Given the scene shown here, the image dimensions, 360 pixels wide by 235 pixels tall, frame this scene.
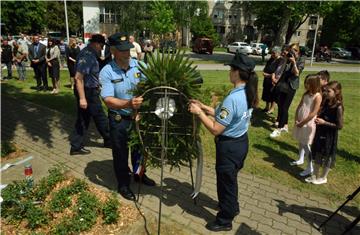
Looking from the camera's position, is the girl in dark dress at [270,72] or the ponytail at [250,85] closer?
the ponytail at [250,85]

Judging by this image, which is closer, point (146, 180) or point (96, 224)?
point (96, 224)

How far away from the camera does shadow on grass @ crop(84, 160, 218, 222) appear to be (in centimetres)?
454

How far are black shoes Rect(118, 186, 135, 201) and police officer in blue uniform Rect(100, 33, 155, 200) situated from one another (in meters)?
0.37

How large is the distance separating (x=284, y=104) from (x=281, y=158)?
169 centimetres

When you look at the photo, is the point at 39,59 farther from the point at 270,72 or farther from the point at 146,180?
the point at 146,180

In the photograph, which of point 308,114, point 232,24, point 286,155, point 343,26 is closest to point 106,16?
point 232,24

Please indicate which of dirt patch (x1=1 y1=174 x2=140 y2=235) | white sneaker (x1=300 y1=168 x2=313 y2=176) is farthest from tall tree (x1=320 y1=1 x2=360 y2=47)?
dirt patch (x1=1 y1=174 x2=140 y2=235)

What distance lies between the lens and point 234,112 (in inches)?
138

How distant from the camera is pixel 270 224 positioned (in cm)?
429

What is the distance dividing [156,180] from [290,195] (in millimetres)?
2113

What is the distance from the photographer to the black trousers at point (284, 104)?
24.9 ft

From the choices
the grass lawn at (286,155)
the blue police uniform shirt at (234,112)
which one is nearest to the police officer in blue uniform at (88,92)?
the grass lawn at (286,155)

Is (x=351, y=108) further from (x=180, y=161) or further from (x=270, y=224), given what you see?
(x=180, y=161)

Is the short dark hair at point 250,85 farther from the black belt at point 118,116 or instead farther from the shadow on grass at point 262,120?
the shadow on grass at point 262,120
